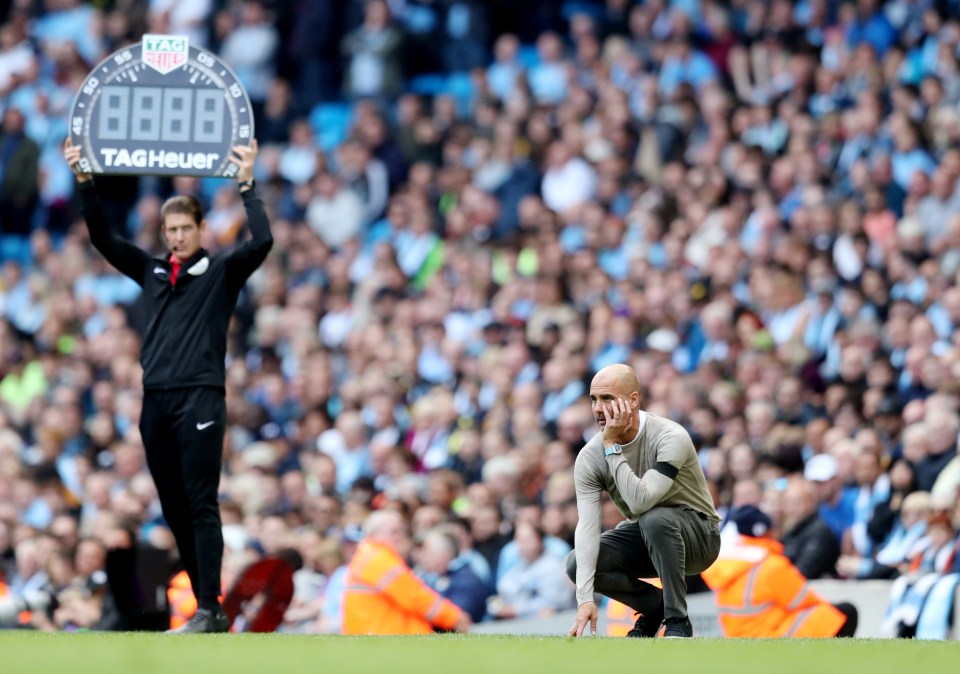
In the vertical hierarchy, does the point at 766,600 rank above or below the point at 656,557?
below

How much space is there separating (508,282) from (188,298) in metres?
8.10

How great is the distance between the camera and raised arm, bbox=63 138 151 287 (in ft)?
28.7

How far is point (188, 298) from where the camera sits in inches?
340

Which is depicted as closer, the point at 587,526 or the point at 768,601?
the point at 587,526

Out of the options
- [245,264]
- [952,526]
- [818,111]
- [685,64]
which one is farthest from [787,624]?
[685,64]

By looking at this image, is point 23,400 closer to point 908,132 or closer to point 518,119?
point 518,119

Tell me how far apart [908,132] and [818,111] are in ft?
4.20

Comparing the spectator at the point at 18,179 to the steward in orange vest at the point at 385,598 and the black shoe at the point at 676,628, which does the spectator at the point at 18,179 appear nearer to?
the steward in orange vest at the point at 385,598

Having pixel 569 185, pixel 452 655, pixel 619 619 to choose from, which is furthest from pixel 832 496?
pixel 452 655

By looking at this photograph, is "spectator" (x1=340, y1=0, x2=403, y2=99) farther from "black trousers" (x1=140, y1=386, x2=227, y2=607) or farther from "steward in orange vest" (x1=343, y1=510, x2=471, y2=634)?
"black trousers" (x1=140, y1=386, x2=227, y2=607)

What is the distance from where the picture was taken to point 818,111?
666 inches

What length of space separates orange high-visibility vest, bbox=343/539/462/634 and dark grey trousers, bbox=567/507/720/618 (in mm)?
2308

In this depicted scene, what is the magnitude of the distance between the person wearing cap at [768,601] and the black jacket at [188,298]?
2.99 meters

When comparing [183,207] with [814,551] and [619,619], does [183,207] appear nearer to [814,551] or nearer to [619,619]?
[619,619]
